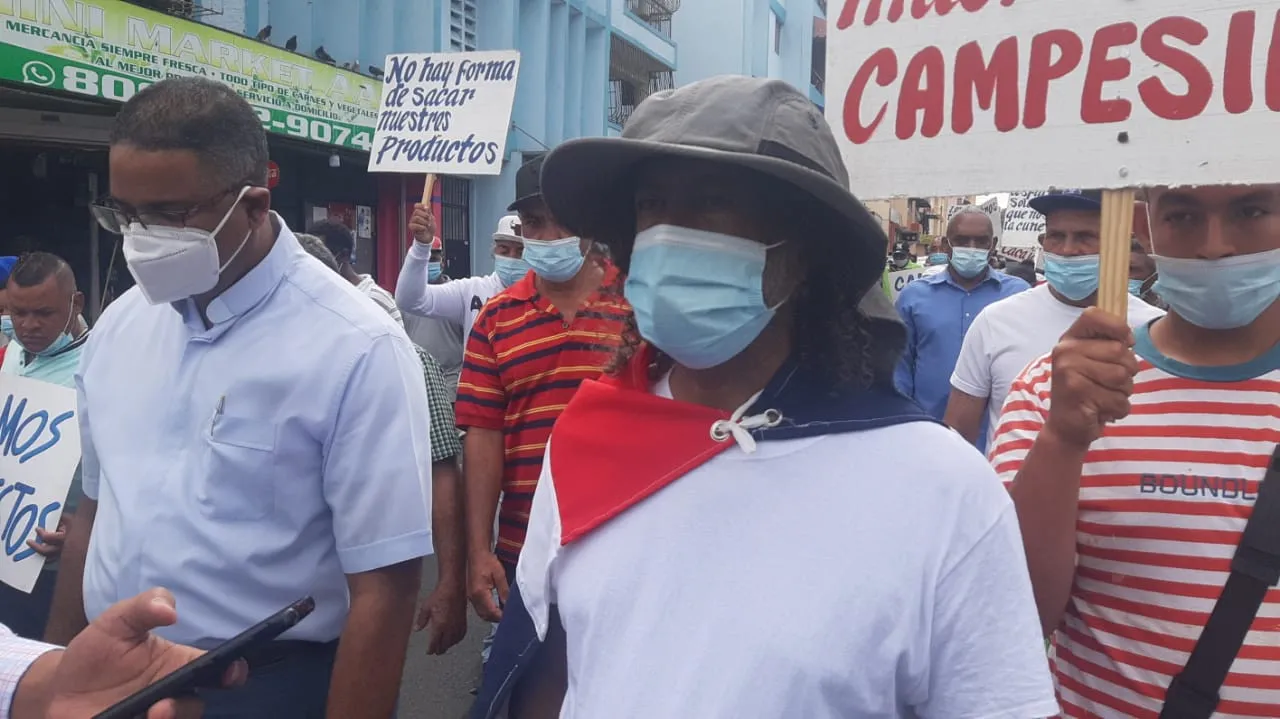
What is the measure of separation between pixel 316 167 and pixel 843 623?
13.7m

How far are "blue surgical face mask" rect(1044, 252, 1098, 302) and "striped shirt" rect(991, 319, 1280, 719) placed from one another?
1.75 meters

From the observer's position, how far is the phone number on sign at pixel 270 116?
27.4ft

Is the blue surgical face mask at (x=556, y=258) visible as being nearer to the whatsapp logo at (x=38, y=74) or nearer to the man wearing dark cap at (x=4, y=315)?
the man wearing dark cap at (x=4, y=315)

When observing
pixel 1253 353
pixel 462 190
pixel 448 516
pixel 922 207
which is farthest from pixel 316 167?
pixel 922 207

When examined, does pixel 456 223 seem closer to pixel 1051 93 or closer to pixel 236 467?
pixel 236 467

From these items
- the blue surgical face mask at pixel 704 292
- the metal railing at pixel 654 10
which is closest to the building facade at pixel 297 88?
the metal railing at pixel 654 10

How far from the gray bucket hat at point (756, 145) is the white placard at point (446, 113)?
380 centimetres

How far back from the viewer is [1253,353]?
5.42 feet

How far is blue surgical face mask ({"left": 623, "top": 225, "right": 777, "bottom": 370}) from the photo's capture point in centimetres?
143

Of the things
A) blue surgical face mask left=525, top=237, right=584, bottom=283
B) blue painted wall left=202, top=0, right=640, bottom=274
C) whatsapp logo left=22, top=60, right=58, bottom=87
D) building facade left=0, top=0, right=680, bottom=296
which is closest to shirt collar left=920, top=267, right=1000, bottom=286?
blue surgical face mask left=525, top=237, right=584, bottom=283

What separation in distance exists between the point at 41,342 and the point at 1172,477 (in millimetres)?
3560

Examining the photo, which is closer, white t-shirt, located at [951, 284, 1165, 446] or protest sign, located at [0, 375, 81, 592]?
protest sign, located at [0, 375, 81, 592]

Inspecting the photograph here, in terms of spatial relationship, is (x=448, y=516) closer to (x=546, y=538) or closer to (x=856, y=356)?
(x=546, y=538)

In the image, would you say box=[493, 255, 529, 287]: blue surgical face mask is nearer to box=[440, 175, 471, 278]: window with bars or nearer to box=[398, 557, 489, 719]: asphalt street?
box=[398, 557, 489, 719]: asphalt street
